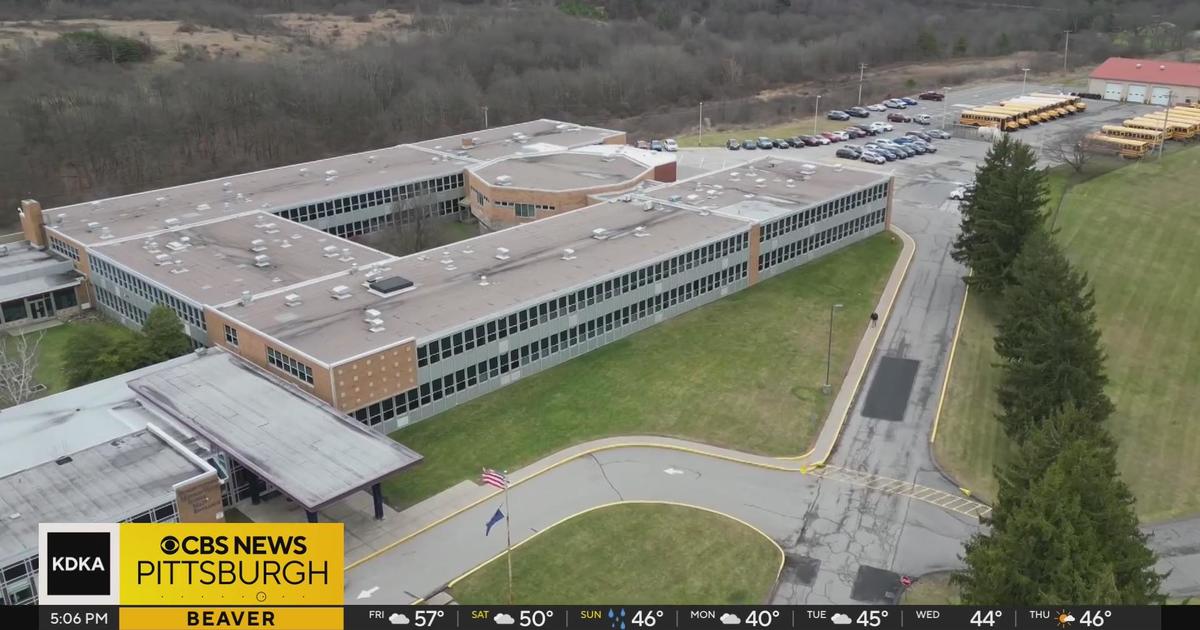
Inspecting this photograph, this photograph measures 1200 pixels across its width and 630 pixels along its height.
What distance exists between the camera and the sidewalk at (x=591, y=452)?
42.2 metres

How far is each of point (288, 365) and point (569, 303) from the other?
1753 cm

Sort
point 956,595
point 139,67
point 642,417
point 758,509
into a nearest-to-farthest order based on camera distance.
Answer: point 956,595
point 758,509
point 642,417
point 139,67

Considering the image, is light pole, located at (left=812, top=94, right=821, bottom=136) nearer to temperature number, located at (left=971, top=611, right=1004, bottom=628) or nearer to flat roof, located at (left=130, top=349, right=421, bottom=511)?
flat roof, located at (left=130, top=349, right=421, bottom=511)

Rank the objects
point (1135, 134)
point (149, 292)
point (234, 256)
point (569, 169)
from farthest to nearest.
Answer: point (1135, 134)
point (569, 169)
point (234, 256)
point (149, 292)

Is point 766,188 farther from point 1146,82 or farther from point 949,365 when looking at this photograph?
point 1146,82

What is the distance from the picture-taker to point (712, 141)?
123 meters

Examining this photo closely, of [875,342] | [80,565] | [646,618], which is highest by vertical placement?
[80,565]

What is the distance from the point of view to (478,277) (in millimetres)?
60344

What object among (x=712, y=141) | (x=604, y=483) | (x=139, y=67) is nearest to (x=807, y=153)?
(x=712, y=141)

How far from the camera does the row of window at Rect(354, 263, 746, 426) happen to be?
5084 cm

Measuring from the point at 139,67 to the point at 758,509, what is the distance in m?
131

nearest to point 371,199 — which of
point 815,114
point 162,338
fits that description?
point 162,338

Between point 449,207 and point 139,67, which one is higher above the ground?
point 139,67

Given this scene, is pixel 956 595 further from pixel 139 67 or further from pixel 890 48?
pixel 890 48
